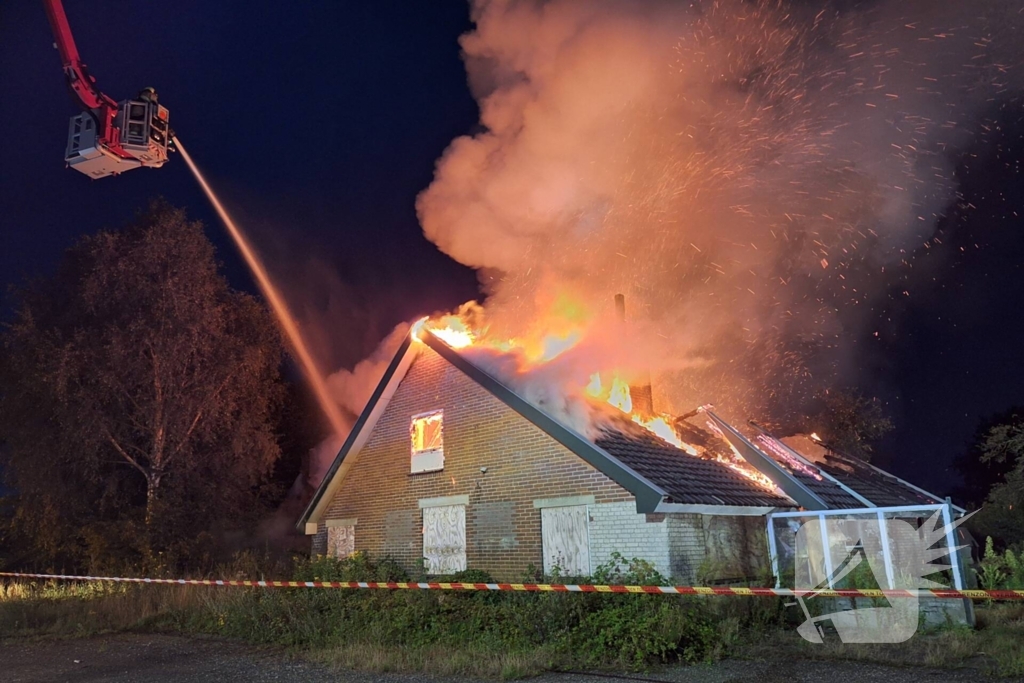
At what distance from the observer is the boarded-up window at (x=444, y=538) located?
14.0 metres

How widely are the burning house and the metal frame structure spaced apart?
8cm

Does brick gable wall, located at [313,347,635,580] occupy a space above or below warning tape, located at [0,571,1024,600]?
above

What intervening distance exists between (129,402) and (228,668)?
47.1 ft

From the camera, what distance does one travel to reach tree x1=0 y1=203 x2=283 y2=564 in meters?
19.9

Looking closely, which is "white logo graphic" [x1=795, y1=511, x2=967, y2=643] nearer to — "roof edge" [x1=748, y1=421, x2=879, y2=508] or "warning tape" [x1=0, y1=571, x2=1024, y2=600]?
"roof edge" [x1=748, y1=421, x2=879, y2=508]

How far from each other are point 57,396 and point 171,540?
5078 millimetres

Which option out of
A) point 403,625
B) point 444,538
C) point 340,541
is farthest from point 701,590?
point 340,541

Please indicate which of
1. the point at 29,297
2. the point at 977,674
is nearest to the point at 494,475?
the point at 977,674

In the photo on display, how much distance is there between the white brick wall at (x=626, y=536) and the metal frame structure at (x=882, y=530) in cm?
233

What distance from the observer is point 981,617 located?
11.3m

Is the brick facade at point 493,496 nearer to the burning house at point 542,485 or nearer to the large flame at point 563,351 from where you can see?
the burning house at point 542,485

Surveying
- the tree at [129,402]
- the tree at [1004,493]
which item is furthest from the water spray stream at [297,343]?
the tree at [1004,493]

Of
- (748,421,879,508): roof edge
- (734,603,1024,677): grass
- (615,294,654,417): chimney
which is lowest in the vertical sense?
(734,603,1024,677): grass

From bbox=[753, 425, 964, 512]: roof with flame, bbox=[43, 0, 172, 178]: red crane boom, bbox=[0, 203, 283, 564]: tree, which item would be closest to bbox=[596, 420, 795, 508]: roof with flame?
bbox=[753, 425, 964, 512]: roof with flame
